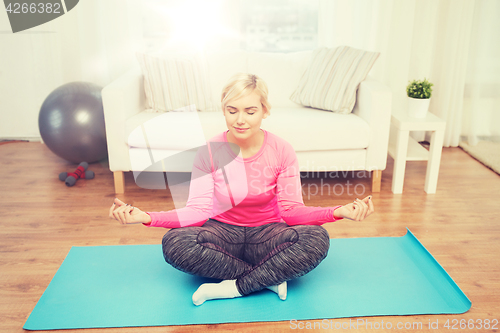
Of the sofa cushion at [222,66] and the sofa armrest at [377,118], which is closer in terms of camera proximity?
the sofa armrest at [377,118]

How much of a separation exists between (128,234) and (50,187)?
33.9 inches

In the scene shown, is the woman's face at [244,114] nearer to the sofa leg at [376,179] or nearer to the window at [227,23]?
the sofa leg at [376,179]

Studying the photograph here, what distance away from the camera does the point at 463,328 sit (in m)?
1.45

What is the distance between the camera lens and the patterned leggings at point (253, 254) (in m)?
1.50

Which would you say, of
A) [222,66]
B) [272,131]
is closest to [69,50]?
[222,66]

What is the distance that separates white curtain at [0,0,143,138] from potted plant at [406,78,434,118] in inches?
77.9

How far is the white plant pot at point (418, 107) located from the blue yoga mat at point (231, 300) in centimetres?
93

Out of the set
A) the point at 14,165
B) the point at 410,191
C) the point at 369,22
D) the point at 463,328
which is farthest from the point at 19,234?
the point at 369,22

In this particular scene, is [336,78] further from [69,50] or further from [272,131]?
[69,50]

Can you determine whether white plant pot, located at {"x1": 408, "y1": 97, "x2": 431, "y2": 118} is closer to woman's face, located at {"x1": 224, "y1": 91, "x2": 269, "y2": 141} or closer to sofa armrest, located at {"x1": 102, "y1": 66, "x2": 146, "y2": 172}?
woman's face, located at {"x1": 224, "y1": 91, "x2": 269, "y2": 141}

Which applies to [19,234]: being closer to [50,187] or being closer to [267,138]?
[50,187]

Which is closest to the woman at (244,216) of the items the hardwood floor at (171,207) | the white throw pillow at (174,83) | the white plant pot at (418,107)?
the hardwood floor at (171,207)

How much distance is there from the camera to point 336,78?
8.71 ft

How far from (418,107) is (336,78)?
514mm
